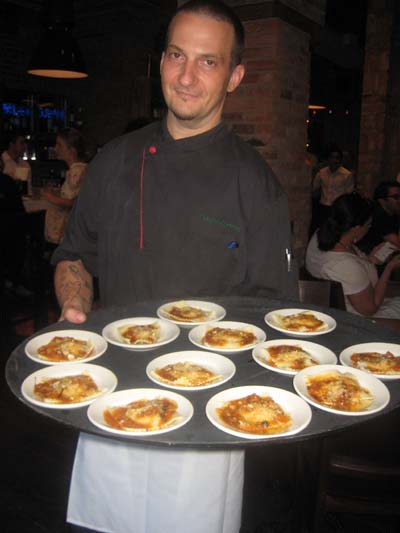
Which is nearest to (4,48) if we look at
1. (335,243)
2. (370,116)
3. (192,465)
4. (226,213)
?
(370,116)

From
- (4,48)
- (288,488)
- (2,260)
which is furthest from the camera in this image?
(4,48)

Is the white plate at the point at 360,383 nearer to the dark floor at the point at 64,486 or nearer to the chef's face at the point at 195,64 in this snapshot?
the dark floor at the point at 64,486

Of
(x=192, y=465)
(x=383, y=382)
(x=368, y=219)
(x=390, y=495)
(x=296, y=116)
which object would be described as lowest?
(x=390, y=495)

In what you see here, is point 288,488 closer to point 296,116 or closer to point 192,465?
point 192,465

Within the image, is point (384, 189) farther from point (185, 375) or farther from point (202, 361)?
point (185, 375)

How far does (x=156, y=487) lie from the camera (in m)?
1.56

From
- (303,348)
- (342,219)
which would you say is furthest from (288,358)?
(342,219)

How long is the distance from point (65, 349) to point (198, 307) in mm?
519

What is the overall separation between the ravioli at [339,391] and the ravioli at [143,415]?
1.17 feet

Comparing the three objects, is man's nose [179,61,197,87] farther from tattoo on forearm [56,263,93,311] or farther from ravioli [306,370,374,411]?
ravioli [306,370,374,411]

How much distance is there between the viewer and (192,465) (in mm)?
1508

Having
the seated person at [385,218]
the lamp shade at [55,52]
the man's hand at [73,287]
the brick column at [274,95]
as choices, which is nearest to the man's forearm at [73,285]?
the man's hand at [73,287]

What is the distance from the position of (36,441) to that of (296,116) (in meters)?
3.23

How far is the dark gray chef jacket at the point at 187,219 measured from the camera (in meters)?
1.85
